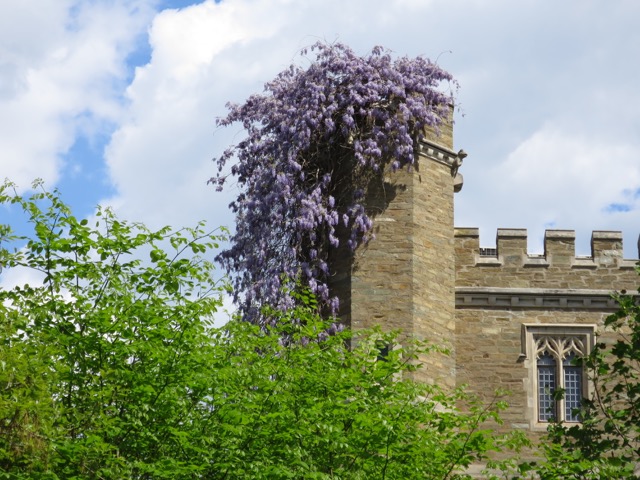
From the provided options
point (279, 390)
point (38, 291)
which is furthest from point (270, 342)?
point (38, 291)

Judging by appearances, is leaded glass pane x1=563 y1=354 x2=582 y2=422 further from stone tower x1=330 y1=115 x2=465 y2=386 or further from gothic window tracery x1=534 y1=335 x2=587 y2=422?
stone tower x1=330 y1=115 x2=465 y2=386

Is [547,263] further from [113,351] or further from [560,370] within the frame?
[113,351]

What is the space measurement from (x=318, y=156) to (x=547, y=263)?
4.94 m

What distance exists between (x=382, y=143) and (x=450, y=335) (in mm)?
3757

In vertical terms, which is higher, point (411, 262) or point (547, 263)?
point (547, 263)

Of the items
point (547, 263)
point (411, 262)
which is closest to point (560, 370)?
point (547, 263)

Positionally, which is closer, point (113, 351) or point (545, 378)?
point (113, 351)

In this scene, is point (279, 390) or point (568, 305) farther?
point (568, 305)

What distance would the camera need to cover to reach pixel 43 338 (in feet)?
56.0

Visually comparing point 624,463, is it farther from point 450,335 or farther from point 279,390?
point 450,335

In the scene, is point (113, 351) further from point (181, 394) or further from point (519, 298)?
point (519, 298)

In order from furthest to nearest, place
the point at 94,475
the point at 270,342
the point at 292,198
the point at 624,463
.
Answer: the point at 292,198 < the point at 270,342 < the point at 94,475 < the point at 624,463

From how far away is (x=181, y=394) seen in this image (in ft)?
62.2

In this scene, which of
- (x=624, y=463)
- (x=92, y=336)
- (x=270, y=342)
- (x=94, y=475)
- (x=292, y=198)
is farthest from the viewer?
(x=292, y=198)
